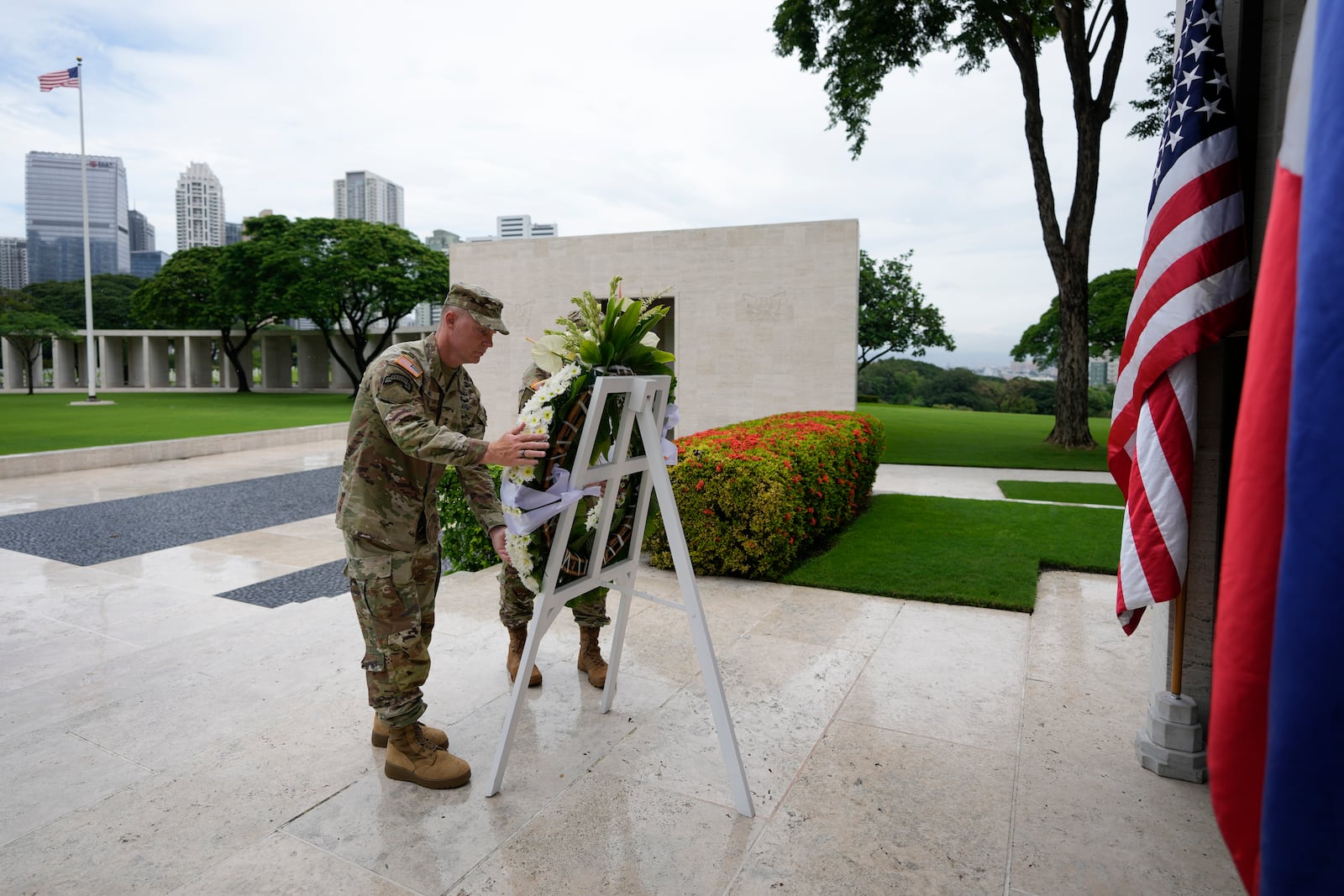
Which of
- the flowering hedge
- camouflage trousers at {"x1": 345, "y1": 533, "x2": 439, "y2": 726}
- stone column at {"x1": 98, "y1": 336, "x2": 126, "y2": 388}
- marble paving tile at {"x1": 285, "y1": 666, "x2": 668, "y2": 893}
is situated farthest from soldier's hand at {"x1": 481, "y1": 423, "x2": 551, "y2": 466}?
stone column at {"x1": 98, "y1": 336, "x2": 126, "y2": 388}

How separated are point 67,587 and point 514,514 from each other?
554cm

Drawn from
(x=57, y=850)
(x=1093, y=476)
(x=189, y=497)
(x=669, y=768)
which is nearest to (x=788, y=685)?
(x=669, y=768)

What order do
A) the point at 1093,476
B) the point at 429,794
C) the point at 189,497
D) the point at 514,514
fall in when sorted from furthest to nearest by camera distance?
the point at 1093,476
the point at 189,497
the point at 429,794
the point at 514,514

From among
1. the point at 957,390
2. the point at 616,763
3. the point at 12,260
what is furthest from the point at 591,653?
the point at 12,260

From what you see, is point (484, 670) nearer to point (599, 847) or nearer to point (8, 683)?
point (599, 847)

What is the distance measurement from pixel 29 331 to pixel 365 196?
2776 inches

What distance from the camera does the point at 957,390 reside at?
44500 millimetres

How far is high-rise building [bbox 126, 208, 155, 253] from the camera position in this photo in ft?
457

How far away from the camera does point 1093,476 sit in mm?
13500

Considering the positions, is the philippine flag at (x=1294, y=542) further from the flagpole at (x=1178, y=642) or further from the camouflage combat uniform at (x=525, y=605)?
the camouflage combat uniform at (x=525, y=605)

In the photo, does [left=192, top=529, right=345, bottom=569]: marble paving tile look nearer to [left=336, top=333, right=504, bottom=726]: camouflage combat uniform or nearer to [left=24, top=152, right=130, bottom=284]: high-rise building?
[left=336, top=333, right=504, bottom=726]: camouflage combat uniform

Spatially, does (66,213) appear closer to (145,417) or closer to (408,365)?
(145,417)

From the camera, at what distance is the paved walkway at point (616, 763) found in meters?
2.70

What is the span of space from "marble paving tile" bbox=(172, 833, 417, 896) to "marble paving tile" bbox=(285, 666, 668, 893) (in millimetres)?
44
